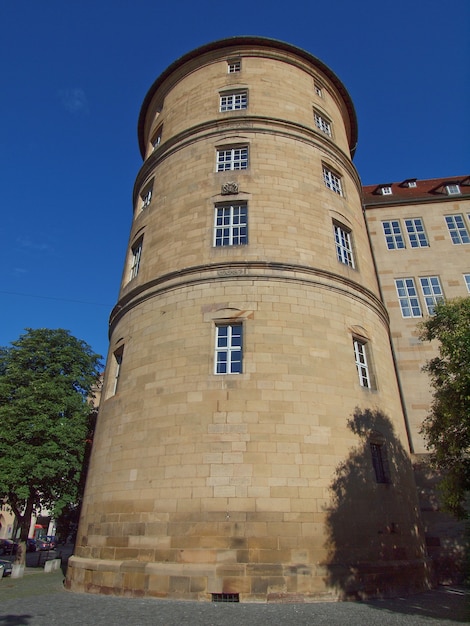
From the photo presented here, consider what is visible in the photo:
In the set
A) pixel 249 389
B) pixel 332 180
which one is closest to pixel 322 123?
pixel 332 180

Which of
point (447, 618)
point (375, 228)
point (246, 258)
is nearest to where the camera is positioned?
point (447, 618)

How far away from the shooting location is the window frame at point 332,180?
57.4ft

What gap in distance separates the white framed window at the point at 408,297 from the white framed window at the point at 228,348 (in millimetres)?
10421

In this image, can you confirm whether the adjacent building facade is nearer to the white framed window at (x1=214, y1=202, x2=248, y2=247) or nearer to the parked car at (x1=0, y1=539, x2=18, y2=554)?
the white framed window at (x1=214, y1=202, x2=248, y2=247)

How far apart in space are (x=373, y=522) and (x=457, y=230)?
53.9 feet

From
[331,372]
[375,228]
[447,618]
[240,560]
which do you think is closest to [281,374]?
[331,372]

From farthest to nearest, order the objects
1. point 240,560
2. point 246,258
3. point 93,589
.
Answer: point 246,258
point 93,589
point 240,560

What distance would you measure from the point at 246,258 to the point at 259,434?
5592 millimetres

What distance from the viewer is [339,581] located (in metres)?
9.88

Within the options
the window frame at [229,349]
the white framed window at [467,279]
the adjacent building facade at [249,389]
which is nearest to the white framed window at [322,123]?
the adjacent building facade at [249,389]

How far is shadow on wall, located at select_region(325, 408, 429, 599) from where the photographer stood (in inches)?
403

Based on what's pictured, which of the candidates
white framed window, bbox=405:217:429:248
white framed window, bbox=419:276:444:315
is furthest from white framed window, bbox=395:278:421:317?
white framed window, bbox=405:217:429:248

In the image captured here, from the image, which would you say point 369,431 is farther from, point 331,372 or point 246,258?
point 246,258

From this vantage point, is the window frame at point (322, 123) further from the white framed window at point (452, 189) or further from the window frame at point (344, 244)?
the white framed window at point (452, 189)
